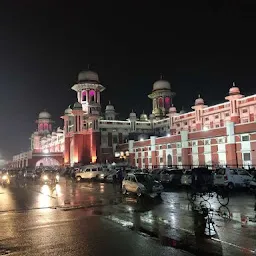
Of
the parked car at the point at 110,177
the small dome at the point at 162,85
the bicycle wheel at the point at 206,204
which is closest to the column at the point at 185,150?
the parked car at the point at 110,177

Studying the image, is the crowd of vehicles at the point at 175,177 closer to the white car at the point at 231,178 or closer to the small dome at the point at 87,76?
the white car at the point at 231,178

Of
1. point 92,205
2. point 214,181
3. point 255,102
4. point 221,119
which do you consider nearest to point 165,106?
point 221,119

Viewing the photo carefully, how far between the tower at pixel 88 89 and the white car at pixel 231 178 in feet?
180

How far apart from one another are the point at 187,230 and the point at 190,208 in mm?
4618

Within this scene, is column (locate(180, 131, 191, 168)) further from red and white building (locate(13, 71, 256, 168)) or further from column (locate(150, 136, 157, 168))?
column (locate(150, 136, 157, 168))

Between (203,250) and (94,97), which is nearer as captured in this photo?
(203,250)

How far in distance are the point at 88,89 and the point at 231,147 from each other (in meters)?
45.7

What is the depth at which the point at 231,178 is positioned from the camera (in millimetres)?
21328

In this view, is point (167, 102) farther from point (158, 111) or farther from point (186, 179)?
point (186, 179)

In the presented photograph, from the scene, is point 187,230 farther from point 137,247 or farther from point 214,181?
point 214,181

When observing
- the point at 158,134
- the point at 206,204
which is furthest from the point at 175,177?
the point at 158,134

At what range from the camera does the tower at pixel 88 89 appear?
75.0 metres

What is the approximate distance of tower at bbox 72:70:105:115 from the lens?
75000mm

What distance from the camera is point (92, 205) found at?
53.3ft
